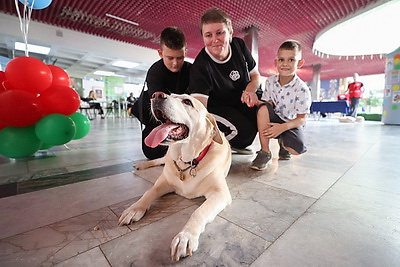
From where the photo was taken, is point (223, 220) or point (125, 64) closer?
point (223, 220)

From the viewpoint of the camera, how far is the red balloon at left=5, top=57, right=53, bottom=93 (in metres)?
1.97

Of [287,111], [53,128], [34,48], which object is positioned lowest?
Answer: [53,128]

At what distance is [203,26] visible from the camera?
1920 mm

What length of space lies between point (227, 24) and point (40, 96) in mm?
2188

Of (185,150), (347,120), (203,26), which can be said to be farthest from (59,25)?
(347,120)

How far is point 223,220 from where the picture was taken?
1028 mm

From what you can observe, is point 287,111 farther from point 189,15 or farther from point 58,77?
point 189,15

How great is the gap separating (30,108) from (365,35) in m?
13.0

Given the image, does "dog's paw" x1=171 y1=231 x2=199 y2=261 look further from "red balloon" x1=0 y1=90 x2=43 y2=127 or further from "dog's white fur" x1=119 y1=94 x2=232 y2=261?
"red balloon" x1=0 y1=90 x2=43 y2=127

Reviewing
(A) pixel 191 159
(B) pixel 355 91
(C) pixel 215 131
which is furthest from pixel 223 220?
(B) pixel 355 91

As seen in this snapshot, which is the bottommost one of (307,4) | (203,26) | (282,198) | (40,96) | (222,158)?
(282,198)

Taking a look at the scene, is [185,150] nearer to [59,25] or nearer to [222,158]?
[222,158]

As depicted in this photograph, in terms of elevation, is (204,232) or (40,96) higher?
(40,96)

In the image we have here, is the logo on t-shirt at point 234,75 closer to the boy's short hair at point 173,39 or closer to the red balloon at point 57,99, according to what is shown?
the boy's short hair at point 173,39
